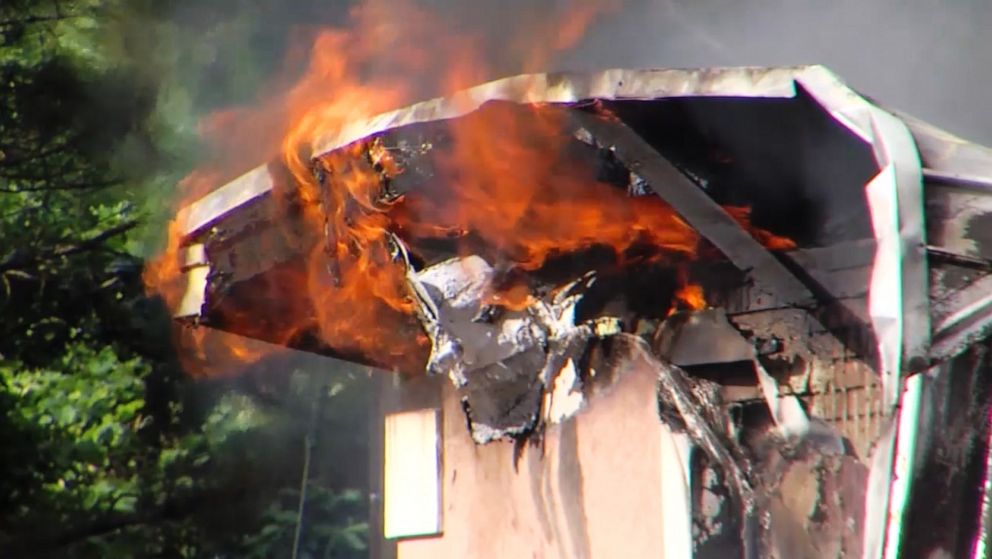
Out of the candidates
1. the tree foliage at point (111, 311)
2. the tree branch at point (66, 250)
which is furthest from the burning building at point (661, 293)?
the tree branch at point (66, 250)

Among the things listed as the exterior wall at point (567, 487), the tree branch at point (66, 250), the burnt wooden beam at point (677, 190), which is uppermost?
the tree branch at point (66, 250)

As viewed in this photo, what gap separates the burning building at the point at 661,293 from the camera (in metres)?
3.44

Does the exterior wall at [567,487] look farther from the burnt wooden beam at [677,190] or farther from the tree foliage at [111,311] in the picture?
the tree foliage at [111,311]

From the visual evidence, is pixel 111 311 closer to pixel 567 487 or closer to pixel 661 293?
pixel 567 487

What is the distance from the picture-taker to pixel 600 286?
4.71 m

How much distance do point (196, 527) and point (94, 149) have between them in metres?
3.78

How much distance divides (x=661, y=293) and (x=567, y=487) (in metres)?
0.83

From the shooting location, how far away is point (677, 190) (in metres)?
4.02

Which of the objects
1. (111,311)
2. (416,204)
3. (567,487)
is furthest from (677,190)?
(111,311)

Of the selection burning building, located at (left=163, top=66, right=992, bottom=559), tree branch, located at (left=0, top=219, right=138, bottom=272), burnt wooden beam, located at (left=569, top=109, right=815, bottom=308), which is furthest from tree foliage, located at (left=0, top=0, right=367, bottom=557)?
burnt wooden beam, located at (left=569, top=109, right=815, bottom=308)

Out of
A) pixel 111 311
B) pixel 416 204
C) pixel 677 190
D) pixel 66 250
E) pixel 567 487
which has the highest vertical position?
pixel 66 250

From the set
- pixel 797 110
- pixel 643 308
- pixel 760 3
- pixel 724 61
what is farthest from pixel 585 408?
pixel 760 3

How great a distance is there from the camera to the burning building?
344 cm

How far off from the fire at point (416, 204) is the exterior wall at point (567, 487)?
0.50m
